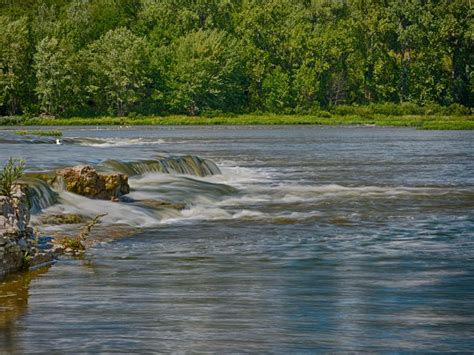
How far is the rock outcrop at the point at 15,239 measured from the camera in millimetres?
14391

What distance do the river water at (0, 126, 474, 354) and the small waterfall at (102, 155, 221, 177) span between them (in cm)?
218

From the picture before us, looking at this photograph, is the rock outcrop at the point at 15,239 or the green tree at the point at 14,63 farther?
the green tree at the point at 14,63

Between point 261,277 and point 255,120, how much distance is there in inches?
3616

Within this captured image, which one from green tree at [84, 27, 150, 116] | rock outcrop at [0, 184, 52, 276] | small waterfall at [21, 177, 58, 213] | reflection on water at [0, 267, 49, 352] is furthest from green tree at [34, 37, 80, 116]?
reflection on water at [0, 267, 49, 352]

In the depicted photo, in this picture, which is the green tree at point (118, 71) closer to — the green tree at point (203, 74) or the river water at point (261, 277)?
the green tree at point (203, 74)

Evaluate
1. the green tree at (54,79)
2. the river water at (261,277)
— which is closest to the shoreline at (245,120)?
the green tree at (54,79)

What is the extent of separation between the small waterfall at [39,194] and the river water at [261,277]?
276mm

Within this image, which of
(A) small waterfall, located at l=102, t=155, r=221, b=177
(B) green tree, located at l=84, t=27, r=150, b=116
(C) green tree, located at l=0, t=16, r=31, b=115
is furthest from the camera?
(B) green tree, located at l=84, t=27, r=150, b=116

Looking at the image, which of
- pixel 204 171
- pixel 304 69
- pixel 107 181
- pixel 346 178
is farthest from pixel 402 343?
pixel 304 69

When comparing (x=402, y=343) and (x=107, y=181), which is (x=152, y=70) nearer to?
(x=107, y=181)

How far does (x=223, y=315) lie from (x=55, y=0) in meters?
139

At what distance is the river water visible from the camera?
10586 millimetres

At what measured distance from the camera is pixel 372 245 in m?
18.2

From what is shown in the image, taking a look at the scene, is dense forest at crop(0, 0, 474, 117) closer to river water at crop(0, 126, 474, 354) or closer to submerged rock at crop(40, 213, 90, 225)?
river water at crop(0, 126, 474, 354)
